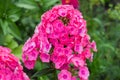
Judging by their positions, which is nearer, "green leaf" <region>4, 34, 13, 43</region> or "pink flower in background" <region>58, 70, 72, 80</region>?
"pink flower in background" <region>58, 70, 72, 80</region>

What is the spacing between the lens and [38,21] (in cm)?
406

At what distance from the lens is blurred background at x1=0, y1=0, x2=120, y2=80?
3404mm

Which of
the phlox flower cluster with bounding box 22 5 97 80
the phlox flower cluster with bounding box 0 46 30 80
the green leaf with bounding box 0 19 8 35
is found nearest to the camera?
the phlox flower cluster with bounding box 0 46 30 80

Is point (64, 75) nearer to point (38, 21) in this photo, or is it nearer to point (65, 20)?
point (65, 20)

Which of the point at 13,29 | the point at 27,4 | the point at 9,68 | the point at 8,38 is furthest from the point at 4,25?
the point at 9,68

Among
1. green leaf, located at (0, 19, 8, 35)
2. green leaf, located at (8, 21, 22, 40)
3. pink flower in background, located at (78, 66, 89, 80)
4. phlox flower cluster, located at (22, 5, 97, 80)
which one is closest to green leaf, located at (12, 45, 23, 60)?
green leaf, located at (8, 21, 22, 40)

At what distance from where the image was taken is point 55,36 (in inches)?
88.5

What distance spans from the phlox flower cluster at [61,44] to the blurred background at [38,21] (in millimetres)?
937

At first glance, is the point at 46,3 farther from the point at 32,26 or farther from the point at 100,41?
the point at 100,41

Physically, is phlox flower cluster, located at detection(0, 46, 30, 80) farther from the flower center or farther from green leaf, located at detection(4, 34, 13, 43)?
green leaf, located at detection(4, 34, 13, 43)

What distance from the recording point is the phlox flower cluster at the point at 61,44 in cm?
224

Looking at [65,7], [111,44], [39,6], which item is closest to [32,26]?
[39,6]

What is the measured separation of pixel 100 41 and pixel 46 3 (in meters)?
0.72

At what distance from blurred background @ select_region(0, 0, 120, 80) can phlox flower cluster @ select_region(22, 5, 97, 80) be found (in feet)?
3.07
